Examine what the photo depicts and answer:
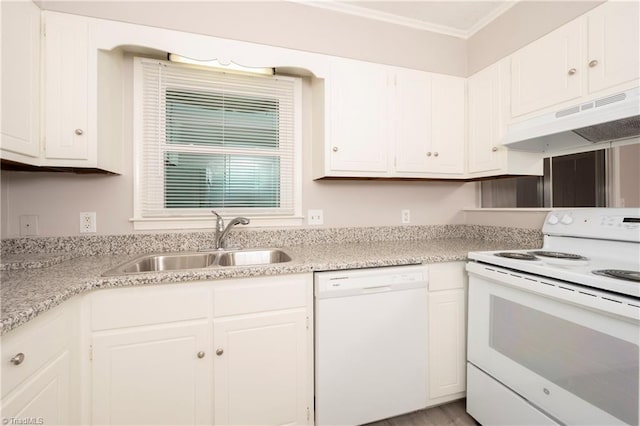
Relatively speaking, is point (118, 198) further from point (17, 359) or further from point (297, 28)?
point (297, 28)

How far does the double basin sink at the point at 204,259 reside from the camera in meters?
1.61

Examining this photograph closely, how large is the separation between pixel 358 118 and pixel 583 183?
4.57ft

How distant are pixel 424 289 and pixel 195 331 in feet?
3.88

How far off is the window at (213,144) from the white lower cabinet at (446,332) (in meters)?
1.04

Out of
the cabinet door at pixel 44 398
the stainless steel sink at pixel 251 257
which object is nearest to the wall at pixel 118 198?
the stainless steel sink at pixel 251 257

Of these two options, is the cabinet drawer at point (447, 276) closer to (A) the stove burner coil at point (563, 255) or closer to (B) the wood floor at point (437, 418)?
(A) the stove burner coil at point (563, 255)

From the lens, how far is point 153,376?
1175 mm

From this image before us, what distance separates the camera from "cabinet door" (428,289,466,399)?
5.20 ft

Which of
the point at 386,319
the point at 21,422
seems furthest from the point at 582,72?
the point at 21,422

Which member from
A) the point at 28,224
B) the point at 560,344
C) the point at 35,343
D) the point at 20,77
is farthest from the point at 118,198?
the point at 560,344

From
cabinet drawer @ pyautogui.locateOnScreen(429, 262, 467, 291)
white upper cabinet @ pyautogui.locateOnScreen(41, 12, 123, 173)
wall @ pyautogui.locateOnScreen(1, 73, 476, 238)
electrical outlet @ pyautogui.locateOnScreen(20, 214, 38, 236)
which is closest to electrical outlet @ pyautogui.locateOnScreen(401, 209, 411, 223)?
wall @ pyautogui.locateOnScreen(1, 73, 476, 238)

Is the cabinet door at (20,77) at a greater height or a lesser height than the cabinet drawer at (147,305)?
greater

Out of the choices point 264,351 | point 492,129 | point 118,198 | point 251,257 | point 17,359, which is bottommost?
point 264,351

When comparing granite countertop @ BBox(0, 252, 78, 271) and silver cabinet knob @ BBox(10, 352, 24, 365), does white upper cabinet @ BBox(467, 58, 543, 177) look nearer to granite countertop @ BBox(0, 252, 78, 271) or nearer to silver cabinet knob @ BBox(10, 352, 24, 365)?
silver cabinet knob @ BBox(10, 352, 24, 365)
